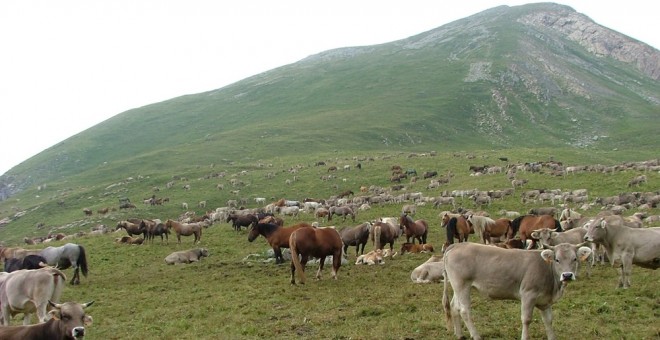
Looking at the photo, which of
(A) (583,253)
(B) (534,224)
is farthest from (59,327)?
(B) (534,224)

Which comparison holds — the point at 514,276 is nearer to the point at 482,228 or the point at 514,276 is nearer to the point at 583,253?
the point at 583,253

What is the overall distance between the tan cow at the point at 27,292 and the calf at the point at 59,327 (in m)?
4.51

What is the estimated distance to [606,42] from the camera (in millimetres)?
182750

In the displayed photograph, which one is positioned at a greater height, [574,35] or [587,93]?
[574,35]

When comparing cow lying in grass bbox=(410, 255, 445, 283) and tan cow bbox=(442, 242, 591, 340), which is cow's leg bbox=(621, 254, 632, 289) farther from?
cow lying in grass bbox=(410, 255, 445, 283)

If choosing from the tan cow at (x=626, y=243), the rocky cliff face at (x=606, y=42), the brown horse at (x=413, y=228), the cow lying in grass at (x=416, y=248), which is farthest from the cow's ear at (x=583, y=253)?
the rocky cliff face at (x=606, y=42)

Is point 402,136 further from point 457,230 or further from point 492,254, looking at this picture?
point 492,254

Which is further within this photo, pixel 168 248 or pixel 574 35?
pixel 574 35

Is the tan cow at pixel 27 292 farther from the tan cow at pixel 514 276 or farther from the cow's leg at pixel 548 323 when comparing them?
the cow's leg at pixel 548 323

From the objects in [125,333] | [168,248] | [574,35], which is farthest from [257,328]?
[574,35]

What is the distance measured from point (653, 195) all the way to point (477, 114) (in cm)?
9445

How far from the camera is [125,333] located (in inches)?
585

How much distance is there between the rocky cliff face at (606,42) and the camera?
6781 inches

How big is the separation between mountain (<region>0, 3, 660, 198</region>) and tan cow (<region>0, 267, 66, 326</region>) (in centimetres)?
7779
